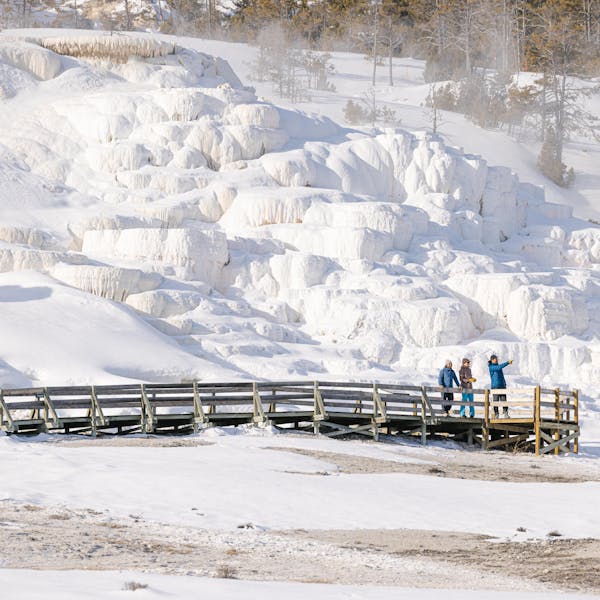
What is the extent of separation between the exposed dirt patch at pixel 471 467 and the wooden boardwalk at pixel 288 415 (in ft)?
4.75

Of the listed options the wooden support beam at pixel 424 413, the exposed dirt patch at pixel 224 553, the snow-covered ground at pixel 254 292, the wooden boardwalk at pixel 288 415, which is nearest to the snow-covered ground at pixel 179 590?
the snow-covered ground at pixel 254 292

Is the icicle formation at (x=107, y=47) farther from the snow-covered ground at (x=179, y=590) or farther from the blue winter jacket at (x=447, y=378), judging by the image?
the snow-covered ground at (x=179, y=590)

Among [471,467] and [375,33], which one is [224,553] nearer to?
[471,467]

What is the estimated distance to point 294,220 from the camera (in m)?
39.7

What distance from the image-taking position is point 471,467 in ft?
63.9

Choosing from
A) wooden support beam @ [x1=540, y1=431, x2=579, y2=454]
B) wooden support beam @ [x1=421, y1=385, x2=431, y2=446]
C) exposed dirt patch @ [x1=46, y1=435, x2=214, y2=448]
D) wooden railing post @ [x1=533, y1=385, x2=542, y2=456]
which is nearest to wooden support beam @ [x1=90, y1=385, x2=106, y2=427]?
exposed dirt patch @ [x1=46, y1=435, x2=214, y2=448]

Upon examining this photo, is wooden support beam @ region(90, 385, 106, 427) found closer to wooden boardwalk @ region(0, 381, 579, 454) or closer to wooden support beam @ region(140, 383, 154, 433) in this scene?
wooden boardwalk @ region(0, 381, 579, 454)

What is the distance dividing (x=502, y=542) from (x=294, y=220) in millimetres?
27769

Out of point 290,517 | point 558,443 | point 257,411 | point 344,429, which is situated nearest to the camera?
point 290,517

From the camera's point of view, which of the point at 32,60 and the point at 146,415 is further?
the point at 32,60

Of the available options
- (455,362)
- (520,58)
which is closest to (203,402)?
(455,362)

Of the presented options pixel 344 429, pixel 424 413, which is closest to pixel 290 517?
pixel 344 429

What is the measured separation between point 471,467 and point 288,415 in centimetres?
397

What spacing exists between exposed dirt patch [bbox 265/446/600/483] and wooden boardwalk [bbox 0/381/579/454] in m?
1.45
